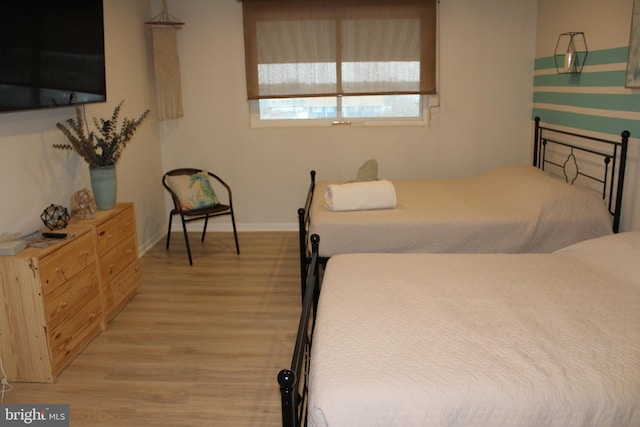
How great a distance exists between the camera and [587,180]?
406 cm

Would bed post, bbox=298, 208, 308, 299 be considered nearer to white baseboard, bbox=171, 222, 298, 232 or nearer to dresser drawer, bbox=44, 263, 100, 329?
dresser drawer, bbox=44, 263, 100, 329

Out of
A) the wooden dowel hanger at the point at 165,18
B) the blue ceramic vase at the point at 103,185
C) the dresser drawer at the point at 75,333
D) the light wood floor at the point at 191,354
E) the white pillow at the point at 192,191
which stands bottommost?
the light wood floor at the point at 191,354

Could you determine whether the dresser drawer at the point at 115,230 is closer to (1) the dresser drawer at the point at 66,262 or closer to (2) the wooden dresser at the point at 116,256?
(2) the wooden dresser at the point at 116,256

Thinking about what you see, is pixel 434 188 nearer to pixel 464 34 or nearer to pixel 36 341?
pixel 464 34

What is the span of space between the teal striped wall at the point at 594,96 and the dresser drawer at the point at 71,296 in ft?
11.0

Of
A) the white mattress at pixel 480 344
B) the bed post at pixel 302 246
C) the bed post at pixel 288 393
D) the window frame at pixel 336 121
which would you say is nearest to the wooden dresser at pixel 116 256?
the bed post at pixel 302 246

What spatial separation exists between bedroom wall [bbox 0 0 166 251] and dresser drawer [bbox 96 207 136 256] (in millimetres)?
359

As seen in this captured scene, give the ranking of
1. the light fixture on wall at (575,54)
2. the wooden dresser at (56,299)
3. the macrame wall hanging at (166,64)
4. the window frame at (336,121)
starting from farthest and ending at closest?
the window frame at (336,121)
the macrame wall hanging at (166,64)
the light fixture on wall at (575,54)
the wooden dresser at (56,299)

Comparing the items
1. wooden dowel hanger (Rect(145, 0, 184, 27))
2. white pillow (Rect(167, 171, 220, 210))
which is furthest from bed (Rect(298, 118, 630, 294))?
wooden dowel hanger (Rect(145, 0, 184, 27))

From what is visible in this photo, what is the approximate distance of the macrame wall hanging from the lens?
5.02 meters

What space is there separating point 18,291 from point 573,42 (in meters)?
4.03

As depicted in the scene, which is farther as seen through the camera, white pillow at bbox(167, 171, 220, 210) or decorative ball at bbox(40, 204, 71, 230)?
white pillow at bbox(167, 171, 220, 210)

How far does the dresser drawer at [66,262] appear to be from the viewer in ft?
9.20

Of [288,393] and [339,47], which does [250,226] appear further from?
[288,393]
